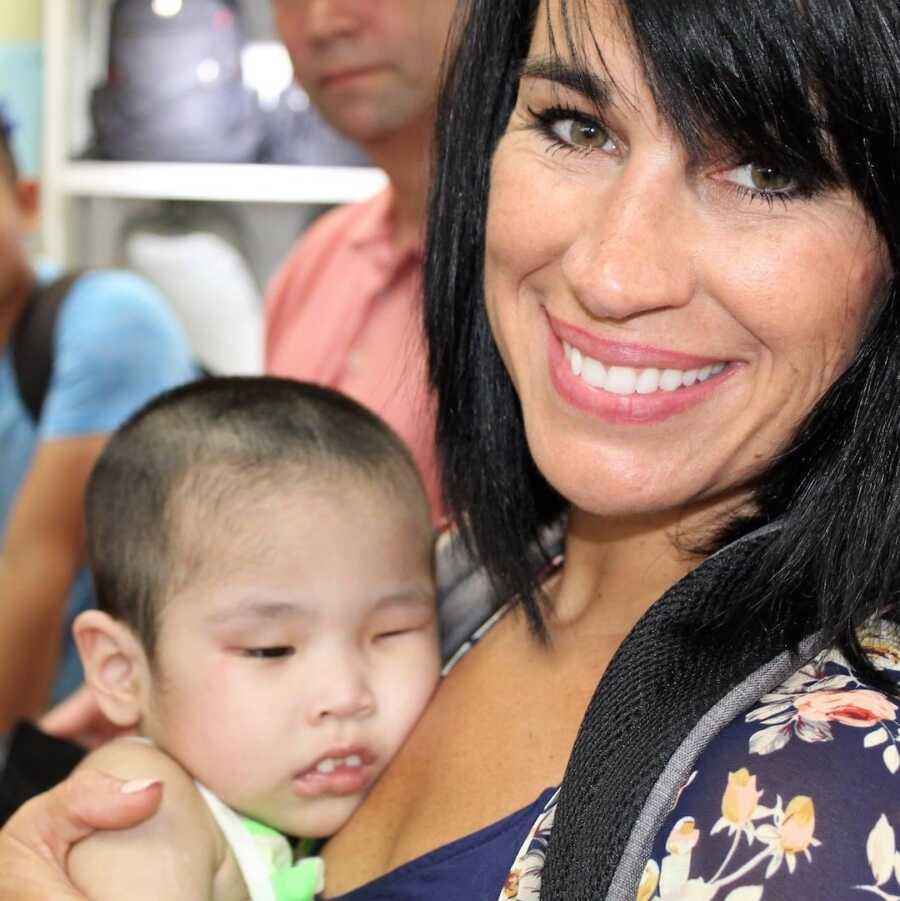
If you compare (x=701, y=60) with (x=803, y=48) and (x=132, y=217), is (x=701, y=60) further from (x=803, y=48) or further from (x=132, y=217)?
(x=132, y=217)

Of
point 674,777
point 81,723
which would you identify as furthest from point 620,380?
point 81,723

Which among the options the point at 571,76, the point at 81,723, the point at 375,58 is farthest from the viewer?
the point at 375,58

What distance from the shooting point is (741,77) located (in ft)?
3.47

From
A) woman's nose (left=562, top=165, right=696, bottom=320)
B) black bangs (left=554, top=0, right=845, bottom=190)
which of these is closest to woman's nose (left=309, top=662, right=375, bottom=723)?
woman's nose (left=562, top=165, right=696, bottom=320)

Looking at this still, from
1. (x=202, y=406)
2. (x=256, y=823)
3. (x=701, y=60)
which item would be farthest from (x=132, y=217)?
(x=701, y=60)

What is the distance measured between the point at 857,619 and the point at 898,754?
0.55ft

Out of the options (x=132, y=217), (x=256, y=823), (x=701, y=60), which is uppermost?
(x=701, y=60)

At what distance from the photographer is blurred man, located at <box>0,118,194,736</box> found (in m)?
2.74

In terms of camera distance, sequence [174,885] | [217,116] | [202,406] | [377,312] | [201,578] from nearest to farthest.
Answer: [174,885]
[201,578]
[202,406]
[377,312]
[217,116]

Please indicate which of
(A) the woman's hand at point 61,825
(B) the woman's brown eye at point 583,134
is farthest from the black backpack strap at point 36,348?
(B) the woman's brown eye at point 583,134

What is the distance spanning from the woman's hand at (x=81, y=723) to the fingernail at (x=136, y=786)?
0.74 metres

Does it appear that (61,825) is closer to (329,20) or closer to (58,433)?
(58,433)

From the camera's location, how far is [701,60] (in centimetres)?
107

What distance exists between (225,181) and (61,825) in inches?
95.6
